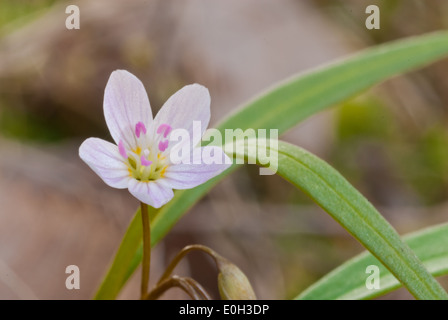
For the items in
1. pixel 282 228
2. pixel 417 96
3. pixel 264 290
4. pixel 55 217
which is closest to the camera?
pixel 55 217

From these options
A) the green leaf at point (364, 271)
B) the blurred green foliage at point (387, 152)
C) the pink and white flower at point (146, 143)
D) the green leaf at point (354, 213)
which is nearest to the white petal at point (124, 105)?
the pink and white flower at point (146, 143)

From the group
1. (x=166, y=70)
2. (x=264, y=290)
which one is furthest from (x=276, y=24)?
(x=264, y=290)

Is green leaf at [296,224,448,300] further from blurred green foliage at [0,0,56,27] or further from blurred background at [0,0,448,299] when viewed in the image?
blurred green foliage at [0,0,56,27]

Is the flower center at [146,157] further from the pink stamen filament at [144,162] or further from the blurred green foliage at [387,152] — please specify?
the blurred green foliage at [387,152]

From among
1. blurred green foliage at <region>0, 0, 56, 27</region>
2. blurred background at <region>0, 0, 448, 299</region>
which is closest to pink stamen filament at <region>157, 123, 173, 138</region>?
blurred background at <region>0, 0, 448, 299</region>

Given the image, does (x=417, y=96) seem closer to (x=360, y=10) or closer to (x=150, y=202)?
(x=360, y=10)

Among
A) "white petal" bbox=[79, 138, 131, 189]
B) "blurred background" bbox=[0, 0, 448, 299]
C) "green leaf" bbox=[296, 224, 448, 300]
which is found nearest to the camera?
"white petal" bbox=[79, 138, 131, 189]
